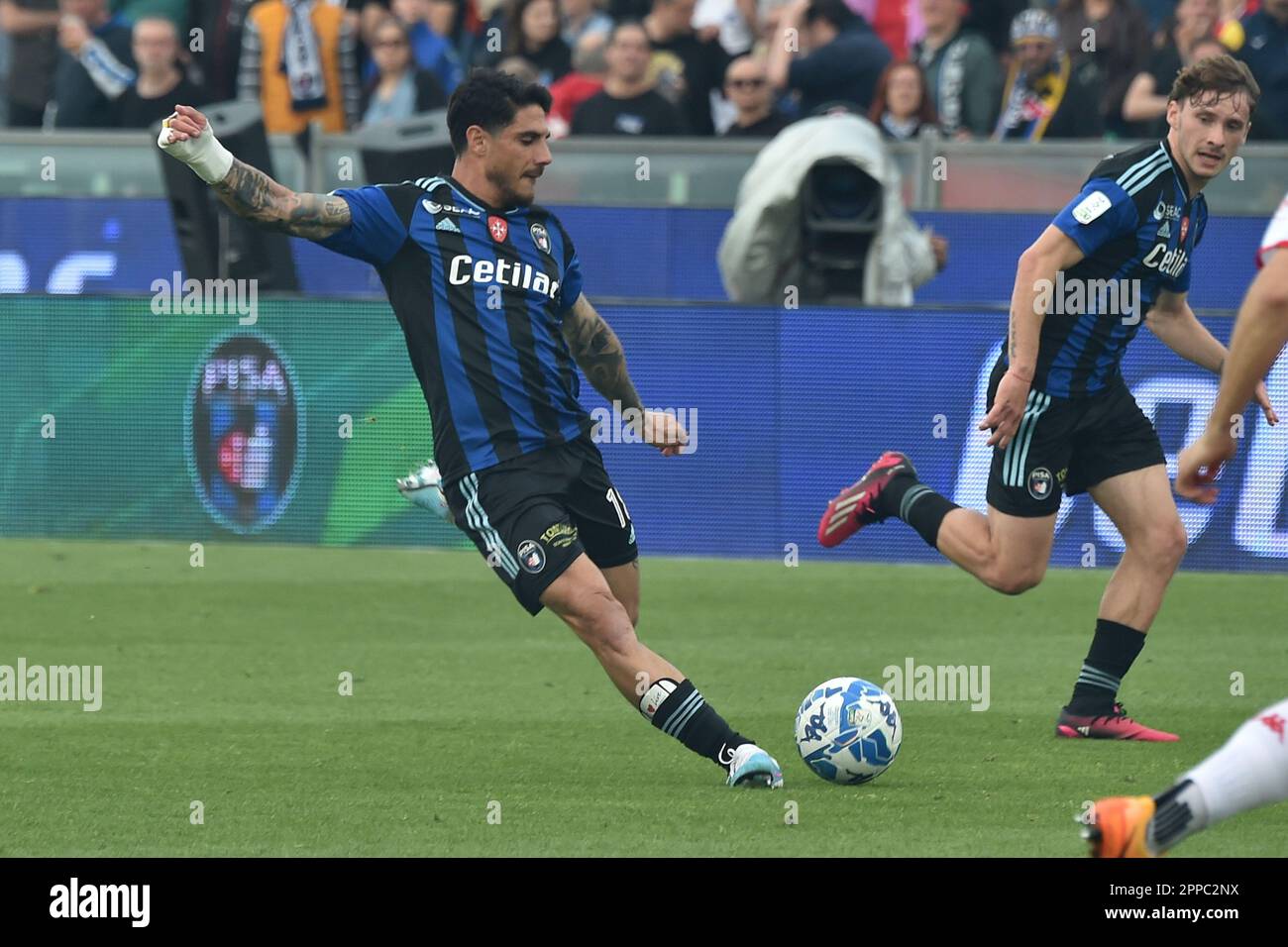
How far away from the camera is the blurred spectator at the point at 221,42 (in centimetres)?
1753

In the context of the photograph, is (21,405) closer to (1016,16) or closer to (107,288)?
(107,288)

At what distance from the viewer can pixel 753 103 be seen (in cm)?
1552

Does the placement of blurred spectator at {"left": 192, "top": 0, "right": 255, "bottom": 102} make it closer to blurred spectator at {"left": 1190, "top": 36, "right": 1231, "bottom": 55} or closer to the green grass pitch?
A: the green grass pitch

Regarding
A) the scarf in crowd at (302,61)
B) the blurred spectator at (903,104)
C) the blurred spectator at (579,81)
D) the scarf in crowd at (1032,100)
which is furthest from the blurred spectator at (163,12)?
the scarf in crowd at (1032,100)

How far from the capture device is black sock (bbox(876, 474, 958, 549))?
909cm

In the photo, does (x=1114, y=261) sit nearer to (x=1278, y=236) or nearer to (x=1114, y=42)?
(x=1278, y=236)

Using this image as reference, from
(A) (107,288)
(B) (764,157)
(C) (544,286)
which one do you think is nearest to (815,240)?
(B) (764,157)

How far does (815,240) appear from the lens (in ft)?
47.7

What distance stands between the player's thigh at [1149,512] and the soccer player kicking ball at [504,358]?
193 centimetres

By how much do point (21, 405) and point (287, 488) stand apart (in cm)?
181

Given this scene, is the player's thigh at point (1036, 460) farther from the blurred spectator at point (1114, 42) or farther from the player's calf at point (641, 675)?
the blurred spectator at point (1114, 42)

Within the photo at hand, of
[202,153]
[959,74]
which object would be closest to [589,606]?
→ [202,153]

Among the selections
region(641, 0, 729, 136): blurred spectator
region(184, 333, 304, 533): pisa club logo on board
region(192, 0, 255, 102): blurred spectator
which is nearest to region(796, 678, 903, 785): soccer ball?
region(184, 333, 304, 533): pisa club logo on board

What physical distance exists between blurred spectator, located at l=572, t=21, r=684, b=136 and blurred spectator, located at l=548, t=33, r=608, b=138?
312 mm
